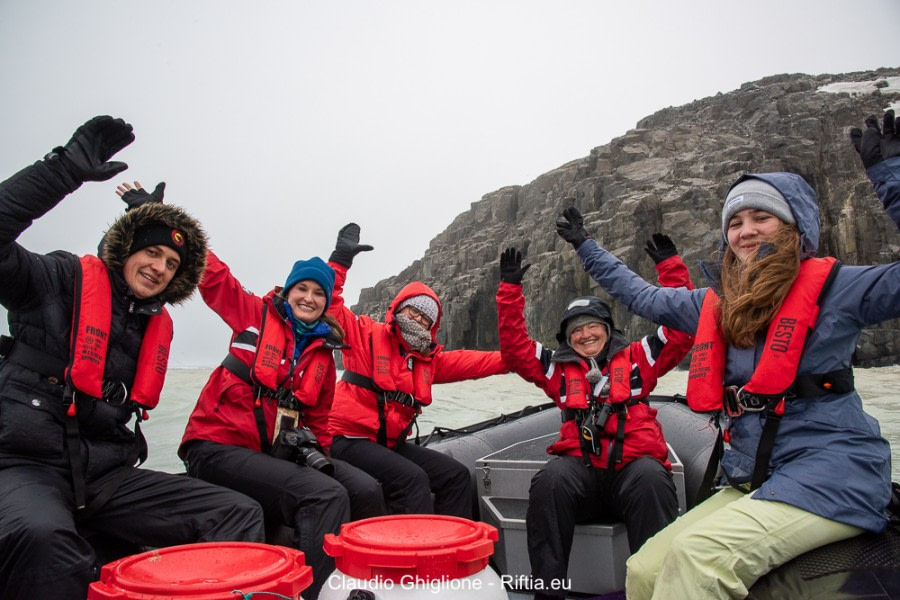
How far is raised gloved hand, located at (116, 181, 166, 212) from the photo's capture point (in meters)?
2.62

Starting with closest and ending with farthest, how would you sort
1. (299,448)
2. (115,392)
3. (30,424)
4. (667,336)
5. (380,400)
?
(30,424), (115,392), (299,448), (667,336), (380,400)

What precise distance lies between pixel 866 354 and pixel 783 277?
3195cm

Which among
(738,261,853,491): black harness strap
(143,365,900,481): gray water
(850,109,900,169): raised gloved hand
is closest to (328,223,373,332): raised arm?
(738,261,853,491): black harness strap

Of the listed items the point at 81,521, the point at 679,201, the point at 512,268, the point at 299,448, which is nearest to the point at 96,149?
the point at 81,521

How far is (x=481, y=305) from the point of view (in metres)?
42.7

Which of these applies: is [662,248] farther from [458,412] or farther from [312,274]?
[458,412]

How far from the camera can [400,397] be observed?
3.35 m

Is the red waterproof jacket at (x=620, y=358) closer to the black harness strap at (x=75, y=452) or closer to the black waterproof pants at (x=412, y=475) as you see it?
the black waterproof pants at (x=412, y=475)

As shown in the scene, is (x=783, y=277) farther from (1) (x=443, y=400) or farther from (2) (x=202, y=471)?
(1) (x=443, y=400)

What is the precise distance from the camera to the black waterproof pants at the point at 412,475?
9.77ft

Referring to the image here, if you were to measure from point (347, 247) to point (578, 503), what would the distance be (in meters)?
2.37

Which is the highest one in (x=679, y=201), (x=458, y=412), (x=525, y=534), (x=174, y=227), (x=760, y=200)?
(x=679, y=201)

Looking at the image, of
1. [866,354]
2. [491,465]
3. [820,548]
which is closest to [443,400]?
[491,465]

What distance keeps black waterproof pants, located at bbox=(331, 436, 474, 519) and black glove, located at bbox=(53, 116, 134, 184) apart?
6.05 ft
